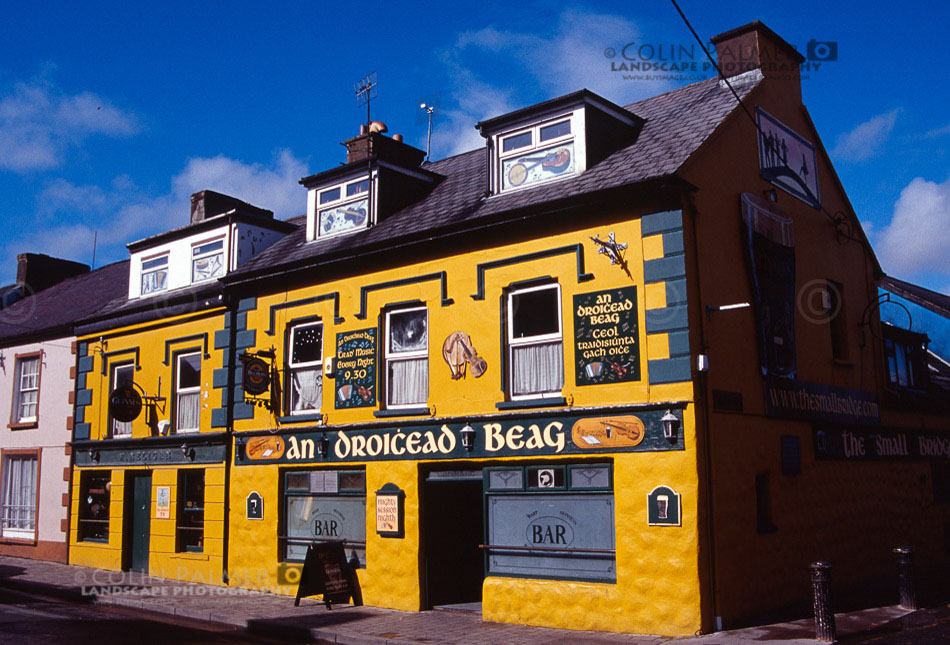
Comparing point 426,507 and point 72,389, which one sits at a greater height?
point 72,389

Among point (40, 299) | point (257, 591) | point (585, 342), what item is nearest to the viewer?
point (585, 342)

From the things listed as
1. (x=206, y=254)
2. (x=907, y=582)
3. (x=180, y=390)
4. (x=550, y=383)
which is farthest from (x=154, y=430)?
(x=907, y=582)

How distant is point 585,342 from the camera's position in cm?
1195

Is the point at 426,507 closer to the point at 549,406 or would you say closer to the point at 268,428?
the point at 549,406

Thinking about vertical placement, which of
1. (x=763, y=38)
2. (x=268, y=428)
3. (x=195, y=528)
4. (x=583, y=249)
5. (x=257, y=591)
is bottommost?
(x=257, y=591)

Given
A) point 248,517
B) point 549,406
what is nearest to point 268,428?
point 248,517

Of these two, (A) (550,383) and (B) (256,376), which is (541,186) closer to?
(A) (550,383)

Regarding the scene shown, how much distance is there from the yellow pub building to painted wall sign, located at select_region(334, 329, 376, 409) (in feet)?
0.12

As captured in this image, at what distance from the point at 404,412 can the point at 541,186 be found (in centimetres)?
449

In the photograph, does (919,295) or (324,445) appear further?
(919,295)

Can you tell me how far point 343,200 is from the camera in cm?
1664

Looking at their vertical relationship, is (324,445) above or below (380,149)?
below

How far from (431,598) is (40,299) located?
1909 centimetres

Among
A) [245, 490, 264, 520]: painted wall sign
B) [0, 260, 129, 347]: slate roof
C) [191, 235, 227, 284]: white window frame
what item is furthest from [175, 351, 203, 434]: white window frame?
[0, 260, 129, 347]: slate roof
